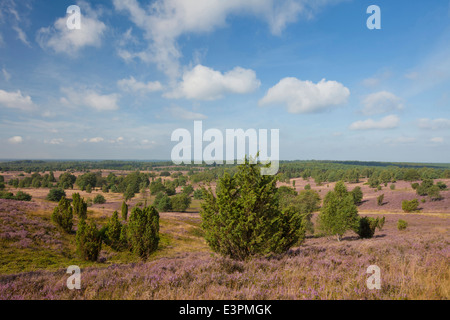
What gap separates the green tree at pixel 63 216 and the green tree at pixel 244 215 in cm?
2670

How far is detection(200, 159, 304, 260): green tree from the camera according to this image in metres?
8.12

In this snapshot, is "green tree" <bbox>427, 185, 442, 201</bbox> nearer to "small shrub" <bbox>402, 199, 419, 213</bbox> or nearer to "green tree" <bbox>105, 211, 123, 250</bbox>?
"small shrub" <bbox>402, 199, 419, 213</bbox>

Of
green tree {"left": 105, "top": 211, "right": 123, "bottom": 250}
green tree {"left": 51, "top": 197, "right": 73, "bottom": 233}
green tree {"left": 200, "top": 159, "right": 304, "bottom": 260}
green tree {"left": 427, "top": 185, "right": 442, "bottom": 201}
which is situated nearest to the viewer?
green tree {"left": 200, "top": 159, "right": 304, "bottom": 260}

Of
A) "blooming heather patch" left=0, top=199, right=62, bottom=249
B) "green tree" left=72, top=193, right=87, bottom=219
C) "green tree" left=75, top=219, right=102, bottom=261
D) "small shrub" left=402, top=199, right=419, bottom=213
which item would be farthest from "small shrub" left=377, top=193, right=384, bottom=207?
"blooming heather patch" left=0, top=199, right=62, bottom=249

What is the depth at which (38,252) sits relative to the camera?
19.3 meters

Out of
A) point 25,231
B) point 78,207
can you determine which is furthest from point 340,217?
point 78,207

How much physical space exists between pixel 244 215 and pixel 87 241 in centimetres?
1658

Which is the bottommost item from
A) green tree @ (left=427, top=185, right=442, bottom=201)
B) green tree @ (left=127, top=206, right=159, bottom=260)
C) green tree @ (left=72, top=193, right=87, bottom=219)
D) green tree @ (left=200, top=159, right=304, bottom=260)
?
green tree @ (left=427, top=185, right=442, bottom=201)

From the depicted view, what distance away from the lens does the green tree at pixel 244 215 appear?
8117 millimetres

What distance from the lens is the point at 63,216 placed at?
26.1 metres

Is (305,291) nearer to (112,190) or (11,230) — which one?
(11,230)

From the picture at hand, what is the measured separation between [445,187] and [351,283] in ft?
382

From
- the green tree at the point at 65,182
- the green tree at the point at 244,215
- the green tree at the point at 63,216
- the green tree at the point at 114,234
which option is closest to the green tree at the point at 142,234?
the green tree at the point at 114,234

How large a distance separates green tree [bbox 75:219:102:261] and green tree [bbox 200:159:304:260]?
47.2 ft
